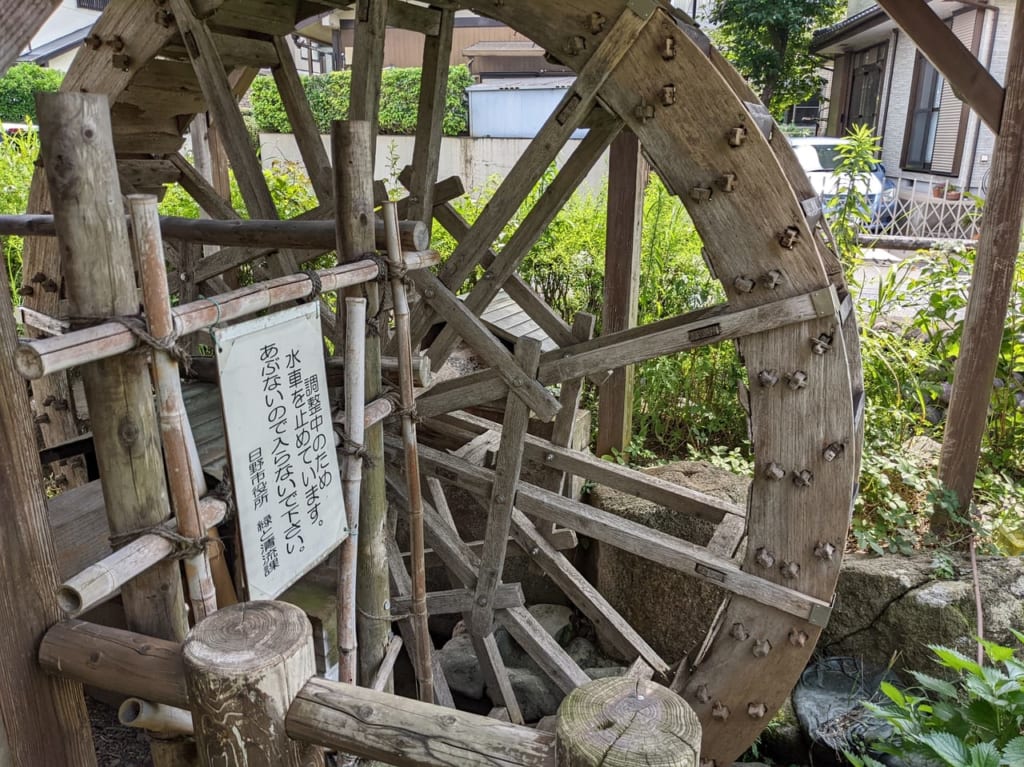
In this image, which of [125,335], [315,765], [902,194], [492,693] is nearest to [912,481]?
[492,693]

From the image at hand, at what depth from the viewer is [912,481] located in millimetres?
4078

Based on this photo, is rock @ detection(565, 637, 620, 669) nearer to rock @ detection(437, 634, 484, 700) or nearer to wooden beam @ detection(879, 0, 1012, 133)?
rock @ detection(437, 634, 484, 700)

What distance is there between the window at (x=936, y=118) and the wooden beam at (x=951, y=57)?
7474 mm

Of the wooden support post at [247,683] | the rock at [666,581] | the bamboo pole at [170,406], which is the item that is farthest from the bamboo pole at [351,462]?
the rock at [666,581]

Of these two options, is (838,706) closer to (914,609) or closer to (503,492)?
(914,609)

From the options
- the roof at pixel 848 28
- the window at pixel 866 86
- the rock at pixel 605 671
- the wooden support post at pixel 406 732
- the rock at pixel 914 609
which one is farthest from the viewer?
the window at pixel 866 86

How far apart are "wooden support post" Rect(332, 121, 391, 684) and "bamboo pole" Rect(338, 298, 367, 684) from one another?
11cm

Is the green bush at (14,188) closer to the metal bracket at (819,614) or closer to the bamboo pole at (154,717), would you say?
the bamboo pole at (154,717)

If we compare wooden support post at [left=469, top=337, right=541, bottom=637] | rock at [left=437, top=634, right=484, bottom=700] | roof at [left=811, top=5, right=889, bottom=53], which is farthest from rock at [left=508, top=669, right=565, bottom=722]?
roof at [left=811, top=5, right=889, bottom=53]

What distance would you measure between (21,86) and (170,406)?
17636 millimetres

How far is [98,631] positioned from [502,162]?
11453 mm

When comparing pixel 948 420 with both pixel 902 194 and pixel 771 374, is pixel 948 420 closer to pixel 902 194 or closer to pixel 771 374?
pixel 771 374

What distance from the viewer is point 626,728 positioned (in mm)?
1113

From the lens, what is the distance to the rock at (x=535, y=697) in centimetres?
403
